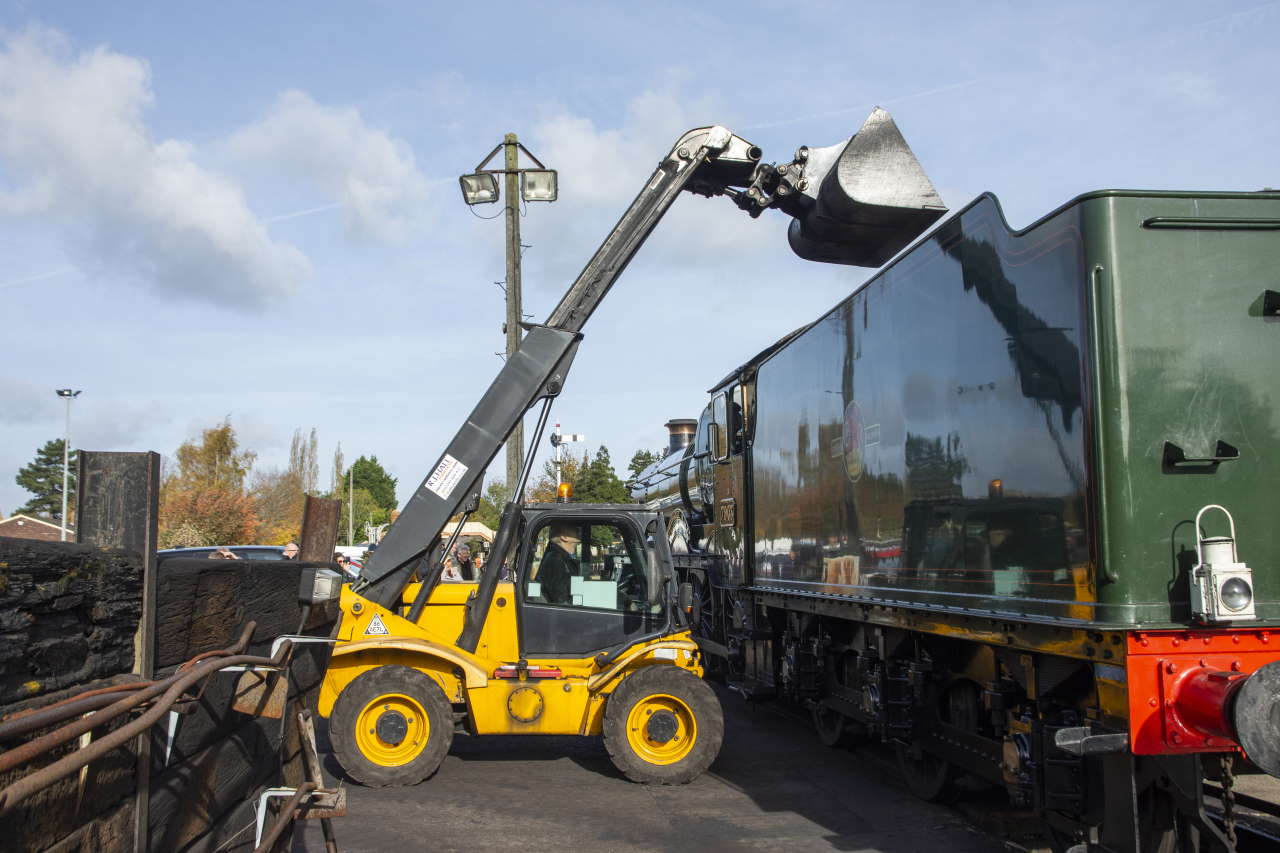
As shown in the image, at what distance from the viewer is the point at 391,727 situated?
8.02m

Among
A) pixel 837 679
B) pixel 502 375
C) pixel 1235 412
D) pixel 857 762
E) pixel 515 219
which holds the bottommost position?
pixel 857 762

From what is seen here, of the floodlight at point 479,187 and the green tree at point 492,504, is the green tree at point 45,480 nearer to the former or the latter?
the green tree at point 492,504

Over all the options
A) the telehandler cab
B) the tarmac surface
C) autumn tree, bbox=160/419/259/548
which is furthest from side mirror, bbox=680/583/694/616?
autumn tree, bbox=160/419/259/548

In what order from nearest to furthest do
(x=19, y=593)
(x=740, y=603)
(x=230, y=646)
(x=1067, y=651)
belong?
(x=19, y=593), (x=230, y=646), (x=1067, y=651), (x=740, y=603)

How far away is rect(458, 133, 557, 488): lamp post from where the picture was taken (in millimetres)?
15141

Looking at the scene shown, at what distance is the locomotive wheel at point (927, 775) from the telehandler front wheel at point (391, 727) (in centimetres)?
343

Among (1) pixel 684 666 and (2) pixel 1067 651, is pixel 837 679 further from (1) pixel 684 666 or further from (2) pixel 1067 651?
(2) pixel 1067 651

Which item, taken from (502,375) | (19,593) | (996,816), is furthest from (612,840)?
(19,593)

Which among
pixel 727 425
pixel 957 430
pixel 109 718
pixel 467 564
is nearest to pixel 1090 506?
pixel 957 430

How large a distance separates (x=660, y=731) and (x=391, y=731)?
2072mm

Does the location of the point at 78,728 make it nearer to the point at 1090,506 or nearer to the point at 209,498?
the point at 1090,506

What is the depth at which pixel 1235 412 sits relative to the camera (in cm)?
484

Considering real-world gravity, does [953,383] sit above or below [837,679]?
above

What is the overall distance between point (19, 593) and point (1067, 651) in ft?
13.8
